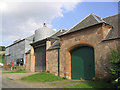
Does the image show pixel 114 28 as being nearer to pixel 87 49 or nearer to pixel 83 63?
pixel 87 49

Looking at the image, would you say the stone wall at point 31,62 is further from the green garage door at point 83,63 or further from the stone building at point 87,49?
the green garage door at point 83,63

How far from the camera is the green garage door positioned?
11.3 meters

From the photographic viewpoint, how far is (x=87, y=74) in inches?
452

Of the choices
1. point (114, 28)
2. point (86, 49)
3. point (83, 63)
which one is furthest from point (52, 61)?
point (114, 28)

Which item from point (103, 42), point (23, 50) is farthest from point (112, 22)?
point (23, 50)

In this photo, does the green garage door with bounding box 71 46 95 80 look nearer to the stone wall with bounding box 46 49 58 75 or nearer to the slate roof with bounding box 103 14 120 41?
the slate roof with bounding box 103 14 120 41

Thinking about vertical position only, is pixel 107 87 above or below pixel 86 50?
below

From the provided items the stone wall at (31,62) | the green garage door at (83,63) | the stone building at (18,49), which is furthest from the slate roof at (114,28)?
the stone building at (18,49)

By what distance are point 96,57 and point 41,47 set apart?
416 inches

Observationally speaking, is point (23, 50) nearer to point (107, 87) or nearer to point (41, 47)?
point (41, 47)

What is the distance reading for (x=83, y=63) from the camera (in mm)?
11992

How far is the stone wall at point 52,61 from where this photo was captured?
14.8 m

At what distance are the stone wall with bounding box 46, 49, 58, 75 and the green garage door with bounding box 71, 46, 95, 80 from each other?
2495mm

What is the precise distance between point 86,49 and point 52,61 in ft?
17.6
